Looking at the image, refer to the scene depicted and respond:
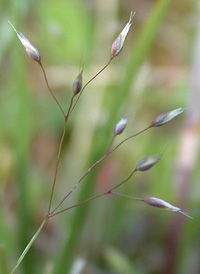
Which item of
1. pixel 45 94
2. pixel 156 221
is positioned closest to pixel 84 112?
pixel 45 94

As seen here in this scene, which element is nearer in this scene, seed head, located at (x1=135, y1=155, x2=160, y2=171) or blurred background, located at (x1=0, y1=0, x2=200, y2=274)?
seed head, located at (x1=135, y1=155, x2=160, y2=171)

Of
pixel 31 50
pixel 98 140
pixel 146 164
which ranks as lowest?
pixel 98 140

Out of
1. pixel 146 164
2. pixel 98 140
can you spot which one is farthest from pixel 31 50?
pixel 98 140

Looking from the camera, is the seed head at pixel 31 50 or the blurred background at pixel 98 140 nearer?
the seed head at pixel 31 50

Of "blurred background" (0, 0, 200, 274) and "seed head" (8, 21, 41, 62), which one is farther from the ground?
"seed head" (8, 21, 41, 62)

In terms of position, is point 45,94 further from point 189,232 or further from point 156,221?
point 189,232

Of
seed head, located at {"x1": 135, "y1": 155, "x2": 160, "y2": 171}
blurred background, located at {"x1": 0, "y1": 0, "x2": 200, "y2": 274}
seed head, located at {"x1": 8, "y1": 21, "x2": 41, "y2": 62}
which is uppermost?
seed head, located at {"x1": 8, "y1": 21, "x2": 41, "y2": 62}

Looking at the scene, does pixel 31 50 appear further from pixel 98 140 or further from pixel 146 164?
pixel 98 140

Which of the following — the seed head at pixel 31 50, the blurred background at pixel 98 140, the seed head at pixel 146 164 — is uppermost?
the seed head at pixel 31 50

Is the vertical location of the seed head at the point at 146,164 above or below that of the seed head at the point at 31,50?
below
